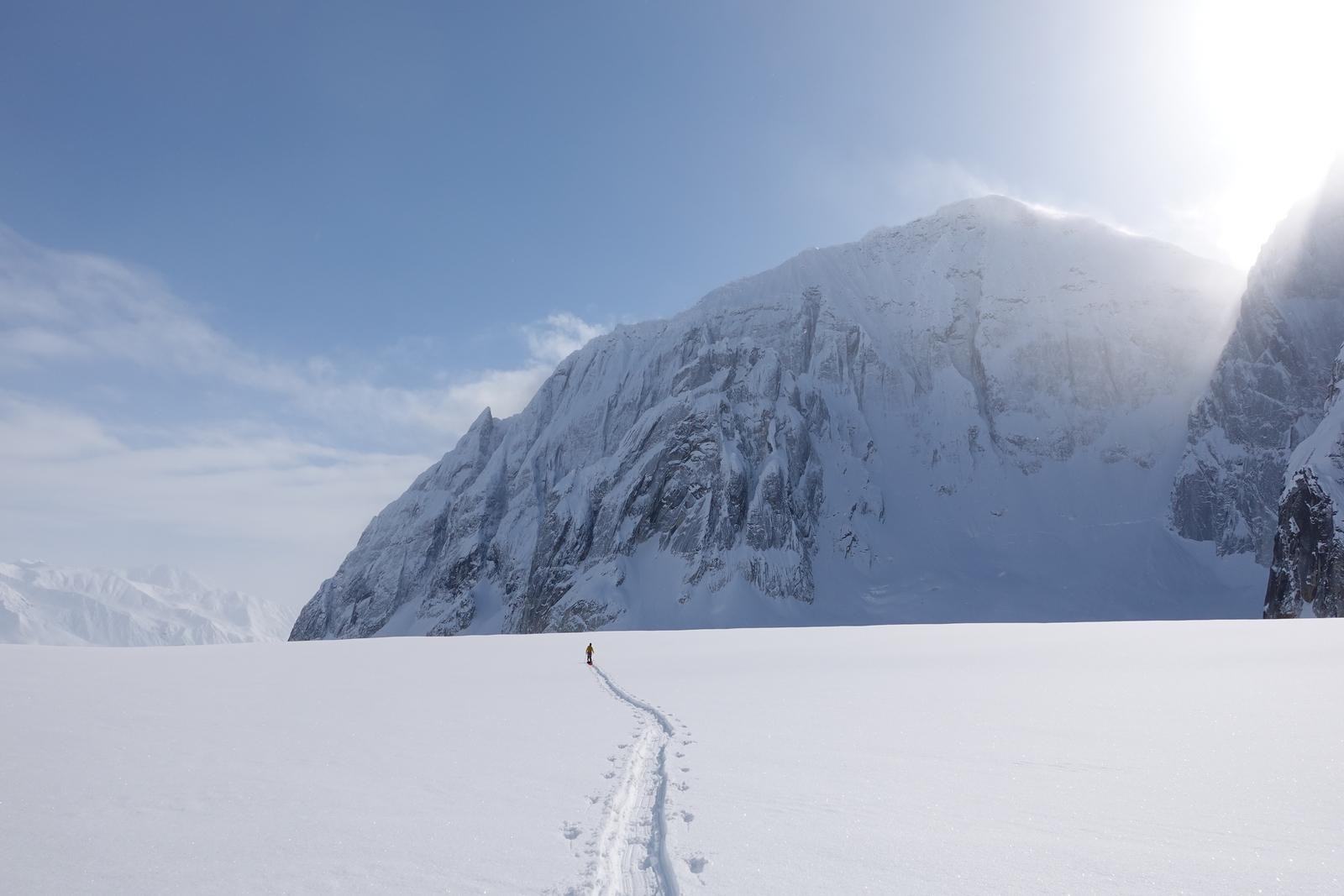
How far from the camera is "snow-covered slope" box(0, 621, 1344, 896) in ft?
28.1

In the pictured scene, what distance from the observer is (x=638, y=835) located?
10156mm

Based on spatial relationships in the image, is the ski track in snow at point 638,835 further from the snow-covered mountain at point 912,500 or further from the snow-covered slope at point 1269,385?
the snow-covered slope at point 1269,385

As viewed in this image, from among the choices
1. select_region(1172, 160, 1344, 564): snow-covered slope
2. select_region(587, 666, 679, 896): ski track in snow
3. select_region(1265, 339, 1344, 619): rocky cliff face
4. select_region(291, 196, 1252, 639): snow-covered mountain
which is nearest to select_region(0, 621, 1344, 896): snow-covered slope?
select_region(587, 666, 679, 896): ski track in snow

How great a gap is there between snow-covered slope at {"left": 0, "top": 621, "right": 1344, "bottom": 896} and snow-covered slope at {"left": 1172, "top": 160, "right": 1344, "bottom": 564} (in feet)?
552

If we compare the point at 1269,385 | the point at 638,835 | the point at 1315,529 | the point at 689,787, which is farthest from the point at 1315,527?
the point at 638,835

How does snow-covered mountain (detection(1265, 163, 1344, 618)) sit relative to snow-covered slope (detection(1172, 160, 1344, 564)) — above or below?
below

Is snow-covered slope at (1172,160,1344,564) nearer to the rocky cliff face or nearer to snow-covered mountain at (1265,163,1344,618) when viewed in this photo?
snow-covered mountain at (1265,163,1344,618)

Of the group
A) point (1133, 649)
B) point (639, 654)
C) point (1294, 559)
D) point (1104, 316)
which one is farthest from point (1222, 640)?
point (1104, 316)

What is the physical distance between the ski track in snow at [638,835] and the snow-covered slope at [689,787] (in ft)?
0.15

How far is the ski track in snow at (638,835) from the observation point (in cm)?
848

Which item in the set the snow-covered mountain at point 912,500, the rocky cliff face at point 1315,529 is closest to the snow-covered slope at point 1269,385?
the snow-covered mountain at point 912,500

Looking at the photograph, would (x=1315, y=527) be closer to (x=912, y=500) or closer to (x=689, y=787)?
(x=912, y=500)

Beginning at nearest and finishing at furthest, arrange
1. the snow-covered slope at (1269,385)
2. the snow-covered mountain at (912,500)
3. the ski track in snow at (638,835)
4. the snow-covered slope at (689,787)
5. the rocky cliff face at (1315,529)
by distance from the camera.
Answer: the ski track in snow at (638,835) → the snow-covered slope at (689,787) → the rocky cliff face at (1315,529) → the snow-covered mountain at (912,500) → the snow-covered slope at (1269,385)

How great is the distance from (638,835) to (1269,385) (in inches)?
7942
